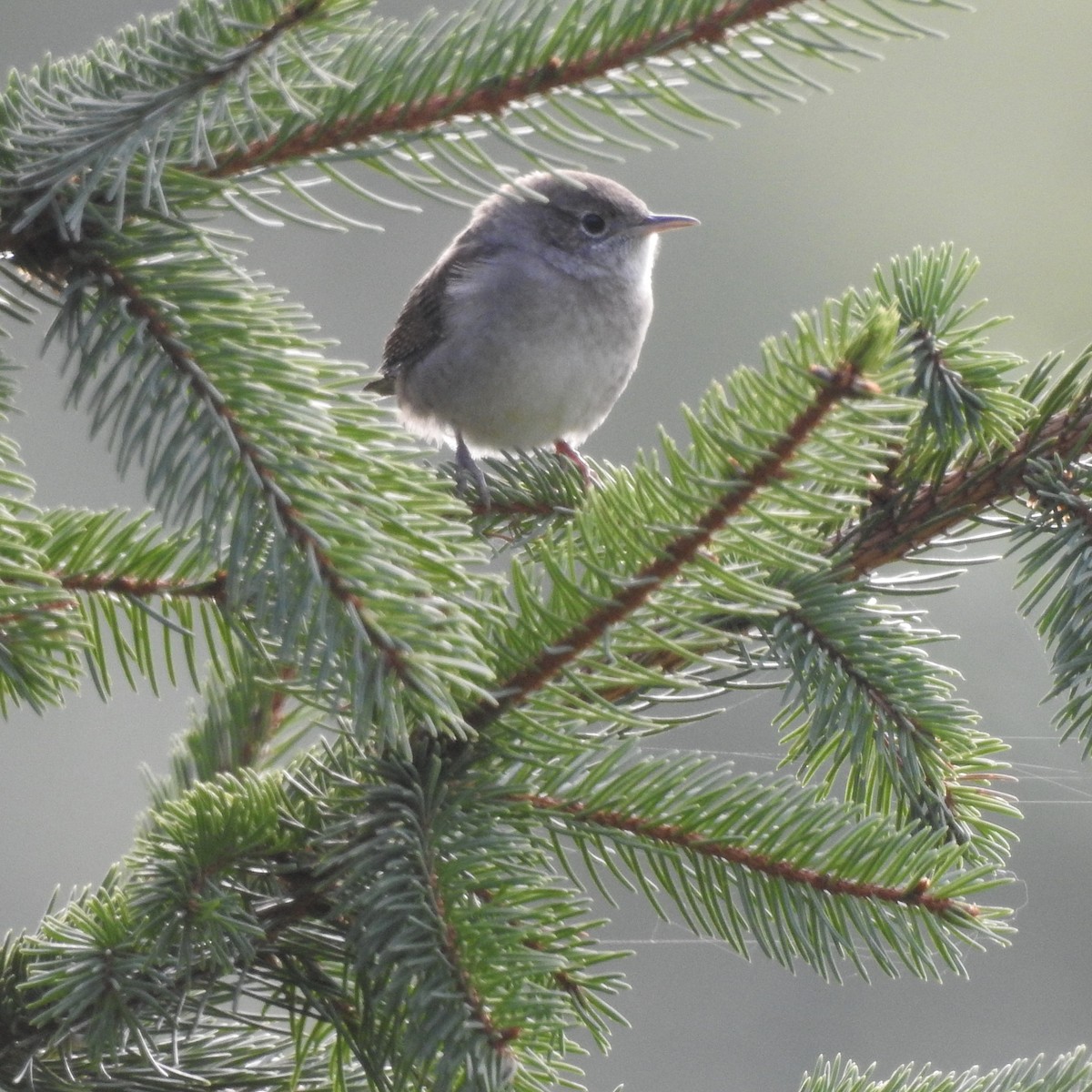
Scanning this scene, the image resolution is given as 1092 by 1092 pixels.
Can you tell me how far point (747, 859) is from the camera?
824 millimetres

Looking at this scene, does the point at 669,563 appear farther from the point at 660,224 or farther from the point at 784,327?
the point at 784,327

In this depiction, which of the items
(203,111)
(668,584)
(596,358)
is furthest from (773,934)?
(596,358)

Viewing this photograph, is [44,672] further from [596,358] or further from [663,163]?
[663,163]

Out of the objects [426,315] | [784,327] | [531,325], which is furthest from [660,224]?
[784,327]

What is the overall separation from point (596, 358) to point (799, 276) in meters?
5.95

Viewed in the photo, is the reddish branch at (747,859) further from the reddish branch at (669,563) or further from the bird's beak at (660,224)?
the bird's beak at (660,224)

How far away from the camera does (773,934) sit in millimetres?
832

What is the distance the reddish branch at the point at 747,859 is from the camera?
2.60 ft

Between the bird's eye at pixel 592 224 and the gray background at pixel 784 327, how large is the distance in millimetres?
994

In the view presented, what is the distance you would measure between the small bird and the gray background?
657 mm

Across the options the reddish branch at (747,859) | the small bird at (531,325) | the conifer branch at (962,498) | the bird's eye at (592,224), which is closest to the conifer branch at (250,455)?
the reddish branch at (747,859)

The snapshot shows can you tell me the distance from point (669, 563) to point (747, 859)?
0.81 feet

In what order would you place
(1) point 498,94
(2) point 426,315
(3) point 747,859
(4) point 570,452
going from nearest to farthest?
(1) point 498,94 → (3) point 747,859 → (4) point 570,452 → (2) point 426,315

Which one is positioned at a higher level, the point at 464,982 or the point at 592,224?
the point at 592,224
